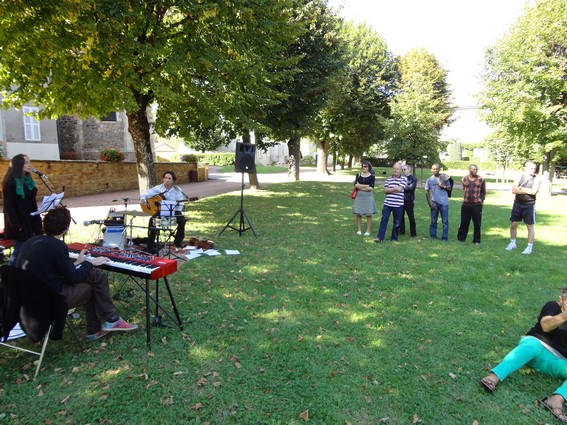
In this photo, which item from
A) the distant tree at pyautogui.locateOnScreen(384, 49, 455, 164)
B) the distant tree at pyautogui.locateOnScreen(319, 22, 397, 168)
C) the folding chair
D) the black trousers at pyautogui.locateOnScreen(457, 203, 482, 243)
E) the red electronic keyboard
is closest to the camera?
the folding chair

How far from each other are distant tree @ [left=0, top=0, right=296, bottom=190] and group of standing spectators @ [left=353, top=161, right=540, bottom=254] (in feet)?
14.1

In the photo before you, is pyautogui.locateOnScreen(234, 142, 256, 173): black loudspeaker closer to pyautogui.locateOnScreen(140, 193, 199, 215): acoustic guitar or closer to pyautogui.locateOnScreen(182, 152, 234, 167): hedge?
pyautogui.locateOnScreen(140, 193, 199, 215): acoustic guitar

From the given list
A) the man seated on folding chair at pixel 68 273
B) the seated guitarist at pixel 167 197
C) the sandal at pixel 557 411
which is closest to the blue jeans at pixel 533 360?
the sandal at pixel 557 411

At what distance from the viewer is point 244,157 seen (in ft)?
29.5

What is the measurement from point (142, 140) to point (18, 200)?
5.29 meters

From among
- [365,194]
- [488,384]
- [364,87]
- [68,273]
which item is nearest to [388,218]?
[365,194]

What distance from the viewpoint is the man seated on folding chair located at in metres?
3.35

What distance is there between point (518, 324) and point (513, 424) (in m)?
2.02

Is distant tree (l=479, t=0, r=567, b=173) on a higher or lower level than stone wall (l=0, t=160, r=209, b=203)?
higher

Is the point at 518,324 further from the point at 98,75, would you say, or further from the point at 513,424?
the point at 98,75

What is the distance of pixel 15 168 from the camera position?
17.3 feet

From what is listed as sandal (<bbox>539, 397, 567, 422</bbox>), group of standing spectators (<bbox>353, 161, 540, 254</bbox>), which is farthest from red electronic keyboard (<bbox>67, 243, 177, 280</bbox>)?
group of standing spectators (<bbox>353, 161, 540, 254</bbox>)

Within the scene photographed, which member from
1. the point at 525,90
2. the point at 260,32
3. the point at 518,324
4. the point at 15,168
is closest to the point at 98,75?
the point at 15,168

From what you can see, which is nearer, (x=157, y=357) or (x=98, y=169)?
(x=157, y=357)
